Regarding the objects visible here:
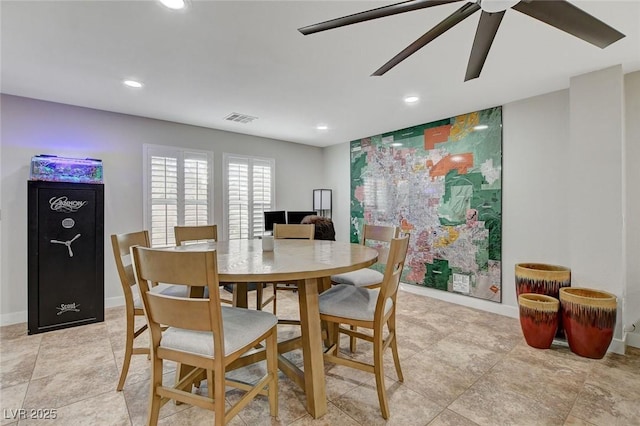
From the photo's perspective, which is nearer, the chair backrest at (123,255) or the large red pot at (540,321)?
the chair backrest at (123,255)

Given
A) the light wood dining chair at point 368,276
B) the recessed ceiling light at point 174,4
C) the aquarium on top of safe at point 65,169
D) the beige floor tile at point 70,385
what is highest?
the recessed ceiling light at point 174,4

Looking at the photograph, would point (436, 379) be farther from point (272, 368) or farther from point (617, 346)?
point (617, 346)

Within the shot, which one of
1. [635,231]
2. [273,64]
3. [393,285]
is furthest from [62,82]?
[635,231]

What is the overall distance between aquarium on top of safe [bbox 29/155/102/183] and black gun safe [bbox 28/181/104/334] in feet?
0.23

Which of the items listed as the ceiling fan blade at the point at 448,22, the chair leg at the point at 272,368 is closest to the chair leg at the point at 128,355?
the chair leg at the point at 272,368

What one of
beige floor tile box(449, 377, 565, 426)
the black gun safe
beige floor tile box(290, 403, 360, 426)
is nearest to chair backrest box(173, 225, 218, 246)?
the black gun safe

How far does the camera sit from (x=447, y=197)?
3.99 metres

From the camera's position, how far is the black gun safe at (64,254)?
298cm

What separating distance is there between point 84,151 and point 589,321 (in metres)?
5.40

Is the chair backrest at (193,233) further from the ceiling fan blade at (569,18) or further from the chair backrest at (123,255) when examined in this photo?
the ceiling fan blade at (569,18)

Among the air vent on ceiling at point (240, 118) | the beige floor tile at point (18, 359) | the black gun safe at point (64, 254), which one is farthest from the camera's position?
the air vent on ceiling at point (240, 118)

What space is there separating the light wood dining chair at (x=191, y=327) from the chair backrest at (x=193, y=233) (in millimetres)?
1436

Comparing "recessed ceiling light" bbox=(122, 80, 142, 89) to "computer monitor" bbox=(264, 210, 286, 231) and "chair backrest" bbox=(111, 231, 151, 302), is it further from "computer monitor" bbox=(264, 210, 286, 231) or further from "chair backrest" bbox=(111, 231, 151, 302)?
"computer monitor" bbox=(264, 210, 286, 231)

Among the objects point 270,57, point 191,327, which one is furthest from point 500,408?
point 270,57
